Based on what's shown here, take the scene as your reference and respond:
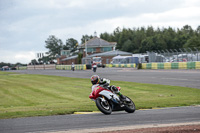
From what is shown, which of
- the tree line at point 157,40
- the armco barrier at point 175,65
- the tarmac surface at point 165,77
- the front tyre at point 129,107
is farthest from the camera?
the tree line at point 157,40

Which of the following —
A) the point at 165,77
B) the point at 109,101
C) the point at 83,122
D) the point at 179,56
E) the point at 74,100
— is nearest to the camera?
the point at 83,122

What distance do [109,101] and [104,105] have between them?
27 cm

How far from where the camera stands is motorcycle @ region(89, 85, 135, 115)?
Result: 1032 cm

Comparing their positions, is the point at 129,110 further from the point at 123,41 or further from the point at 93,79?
the point at 123,41

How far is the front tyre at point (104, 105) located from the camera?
10.2 metres

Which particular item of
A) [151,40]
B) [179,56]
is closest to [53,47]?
[151,40]

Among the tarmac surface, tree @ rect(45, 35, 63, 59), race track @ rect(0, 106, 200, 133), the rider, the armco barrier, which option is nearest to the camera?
race track @ rect(0, 106, 200, 133)

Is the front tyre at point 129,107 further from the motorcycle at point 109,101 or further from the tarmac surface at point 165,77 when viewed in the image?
the tarmac surface at point 165,77

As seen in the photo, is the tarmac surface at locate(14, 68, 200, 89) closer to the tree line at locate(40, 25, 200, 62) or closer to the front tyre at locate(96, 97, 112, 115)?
the front tyre at locate(96, 97, 112, 115)

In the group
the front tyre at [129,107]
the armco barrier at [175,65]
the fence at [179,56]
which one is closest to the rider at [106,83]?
the front tyre at [129,107]

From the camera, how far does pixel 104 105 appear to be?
10.4 meters

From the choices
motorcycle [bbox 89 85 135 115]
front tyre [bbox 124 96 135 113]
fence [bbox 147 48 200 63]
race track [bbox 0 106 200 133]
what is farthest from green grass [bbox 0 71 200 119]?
fence [bbox 147 48 200 63]

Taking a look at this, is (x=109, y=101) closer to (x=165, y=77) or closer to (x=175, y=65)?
(x=165, y=77)

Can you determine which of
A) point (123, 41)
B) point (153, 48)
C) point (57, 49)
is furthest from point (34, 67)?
point (57, 49)
